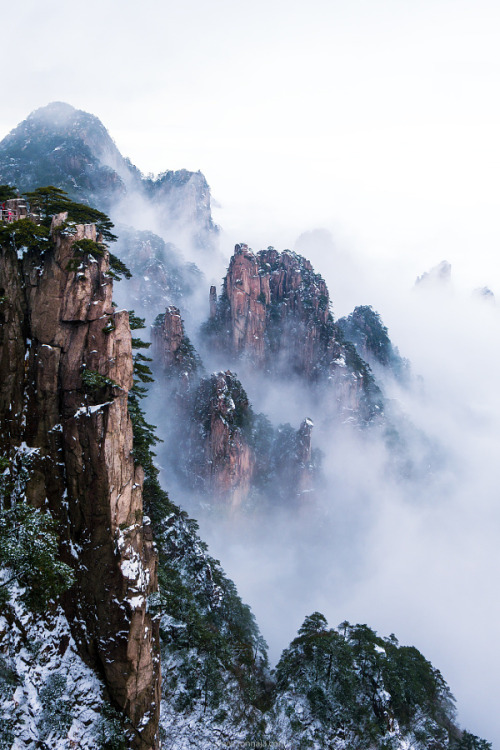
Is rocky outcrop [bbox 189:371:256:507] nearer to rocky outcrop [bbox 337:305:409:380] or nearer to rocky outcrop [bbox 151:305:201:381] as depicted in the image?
rocky outcrop [bbox 151:305:201:381]

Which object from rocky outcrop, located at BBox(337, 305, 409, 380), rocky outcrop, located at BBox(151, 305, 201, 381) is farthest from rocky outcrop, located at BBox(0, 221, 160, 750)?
rocky outcrop, located at BBox(337, 305, 409, 380)

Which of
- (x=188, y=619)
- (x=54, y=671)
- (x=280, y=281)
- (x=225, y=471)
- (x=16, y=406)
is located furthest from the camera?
(x=280, y=281)

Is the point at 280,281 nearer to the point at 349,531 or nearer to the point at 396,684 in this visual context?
the point at 349,531

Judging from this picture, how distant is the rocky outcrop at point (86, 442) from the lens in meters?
24.1

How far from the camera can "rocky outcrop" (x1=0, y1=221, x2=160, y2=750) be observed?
950 inches

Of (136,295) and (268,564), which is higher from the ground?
(136,295)

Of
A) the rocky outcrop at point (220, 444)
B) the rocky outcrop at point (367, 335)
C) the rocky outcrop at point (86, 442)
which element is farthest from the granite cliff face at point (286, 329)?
the rocky outcrop at point (86, 442)

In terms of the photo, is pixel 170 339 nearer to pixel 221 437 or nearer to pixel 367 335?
pixel 221 437

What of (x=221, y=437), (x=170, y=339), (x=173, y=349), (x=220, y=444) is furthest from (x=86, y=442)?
(x=170, y=339)

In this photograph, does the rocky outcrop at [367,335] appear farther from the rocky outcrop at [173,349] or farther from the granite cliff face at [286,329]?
the rocky outcrop at [173,349]

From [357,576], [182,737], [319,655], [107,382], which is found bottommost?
[182,737]

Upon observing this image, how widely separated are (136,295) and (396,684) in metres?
142

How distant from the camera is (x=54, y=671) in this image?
23.2 m

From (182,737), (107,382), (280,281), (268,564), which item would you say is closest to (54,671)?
(182,737)
